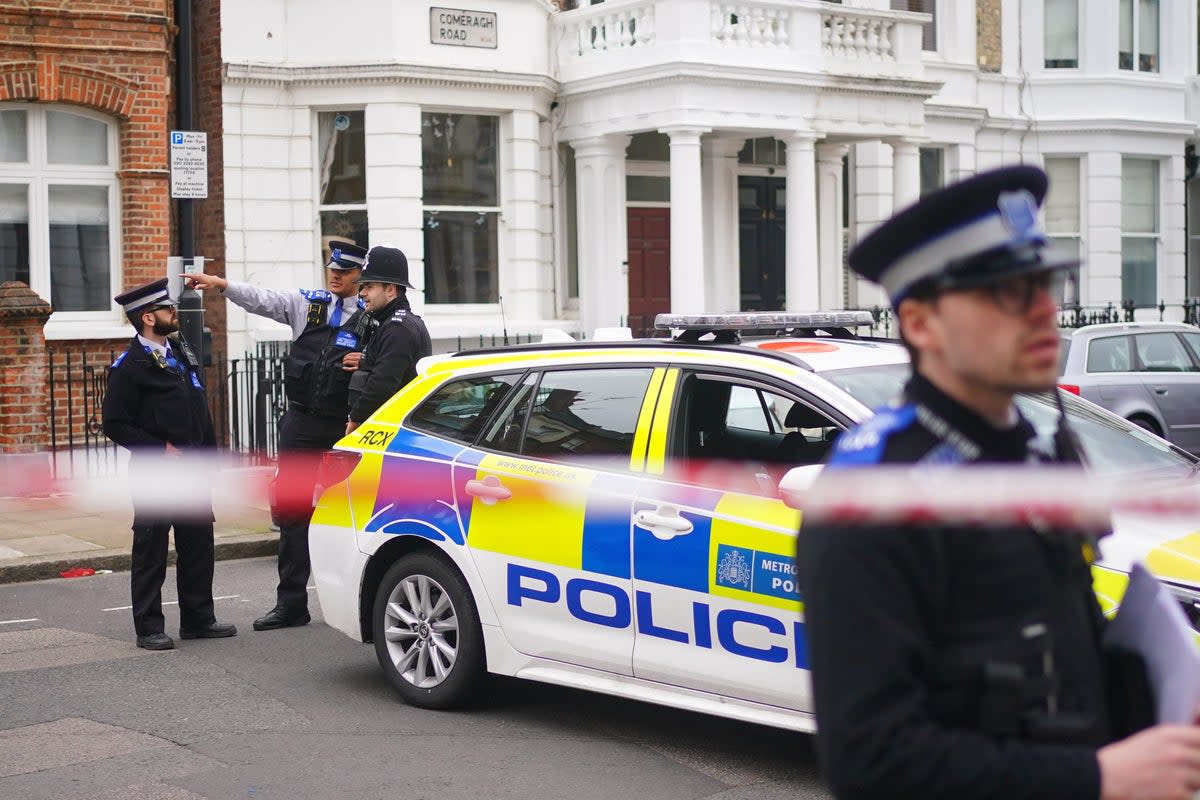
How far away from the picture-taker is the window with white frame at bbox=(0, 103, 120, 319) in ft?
57.3

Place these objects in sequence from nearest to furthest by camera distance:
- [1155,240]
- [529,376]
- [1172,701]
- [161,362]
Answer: [1172,701]
[529,376]
[161,362]
[1155,240]

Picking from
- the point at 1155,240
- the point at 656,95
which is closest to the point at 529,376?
the point at 656,95

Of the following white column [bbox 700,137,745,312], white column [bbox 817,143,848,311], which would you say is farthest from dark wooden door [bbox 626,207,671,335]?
white column [bbox 817,143,848,311]

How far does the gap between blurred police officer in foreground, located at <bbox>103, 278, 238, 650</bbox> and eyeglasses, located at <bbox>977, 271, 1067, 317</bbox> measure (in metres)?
7.05

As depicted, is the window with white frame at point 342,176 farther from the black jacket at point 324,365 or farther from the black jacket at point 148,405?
the black jacket at point 148,405

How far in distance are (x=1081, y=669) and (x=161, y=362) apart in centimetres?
728

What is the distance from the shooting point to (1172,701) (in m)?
2.30

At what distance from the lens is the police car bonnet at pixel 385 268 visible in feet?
29.2

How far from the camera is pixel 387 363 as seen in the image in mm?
8797

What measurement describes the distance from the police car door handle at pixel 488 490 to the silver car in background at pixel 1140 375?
29.1 feet

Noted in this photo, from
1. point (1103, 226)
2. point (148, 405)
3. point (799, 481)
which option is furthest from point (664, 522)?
point (1103, 226)

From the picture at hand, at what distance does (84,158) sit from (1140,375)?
1159 cm

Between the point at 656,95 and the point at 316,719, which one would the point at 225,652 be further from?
the point at 656,95

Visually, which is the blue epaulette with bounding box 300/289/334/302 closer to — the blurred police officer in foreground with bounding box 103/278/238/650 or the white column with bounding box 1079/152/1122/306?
the blurred police officer in foreground with bounding box 103/278/238/650
